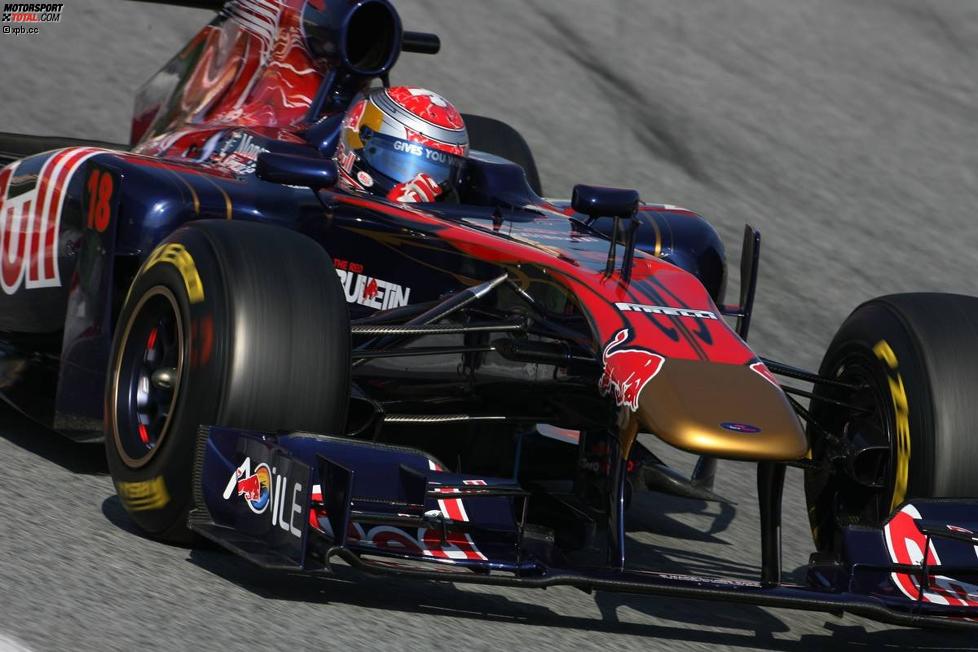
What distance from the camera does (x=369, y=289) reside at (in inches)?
219

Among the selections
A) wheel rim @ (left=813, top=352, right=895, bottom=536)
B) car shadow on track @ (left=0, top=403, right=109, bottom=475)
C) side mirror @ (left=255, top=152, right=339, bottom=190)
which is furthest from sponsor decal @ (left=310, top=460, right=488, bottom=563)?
car shadow on track @ (left=0, top=403, right=109, bottom=475)

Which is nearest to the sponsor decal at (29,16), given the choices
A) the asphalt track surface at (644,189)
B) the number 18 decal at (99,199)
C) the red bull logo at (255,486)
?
the asphalt track surface at (644,189)

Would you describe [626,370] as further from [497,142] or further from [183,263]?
[497,142]

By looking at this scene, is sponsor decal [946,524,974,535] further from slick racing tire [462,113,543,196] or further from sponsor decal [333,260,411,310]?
slick racing tire [462,113,543,196]

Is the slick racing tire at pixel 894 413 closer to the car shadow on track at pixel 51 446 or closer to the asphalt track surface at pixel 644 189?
the asphalt track surface at pixel 644 189

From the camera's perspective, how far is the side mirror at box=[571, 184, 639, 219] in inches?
228

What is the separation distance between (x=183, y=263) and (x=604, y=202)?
1711mm

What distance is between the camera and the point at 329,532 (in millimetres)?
4219

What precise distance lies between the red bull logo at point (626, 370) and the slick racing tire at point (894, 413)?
0.72 meters

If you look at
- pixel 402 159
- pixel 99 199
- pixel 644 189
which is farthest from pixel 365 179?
pixel 644 189

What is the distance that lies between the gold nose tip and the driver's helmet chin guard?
5.75 feet

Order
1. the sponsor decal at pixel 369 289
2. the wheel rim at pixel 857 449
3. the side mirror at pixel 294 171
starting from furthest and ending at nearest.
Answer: the sponsor decal at pixel 369 289 → the side mirror at pixel 294 171 → the wheel rim at pixel 857 449

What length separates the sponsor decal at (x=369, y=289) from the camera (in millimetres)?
5527

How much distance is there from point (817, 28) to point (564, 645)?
1361 cm
